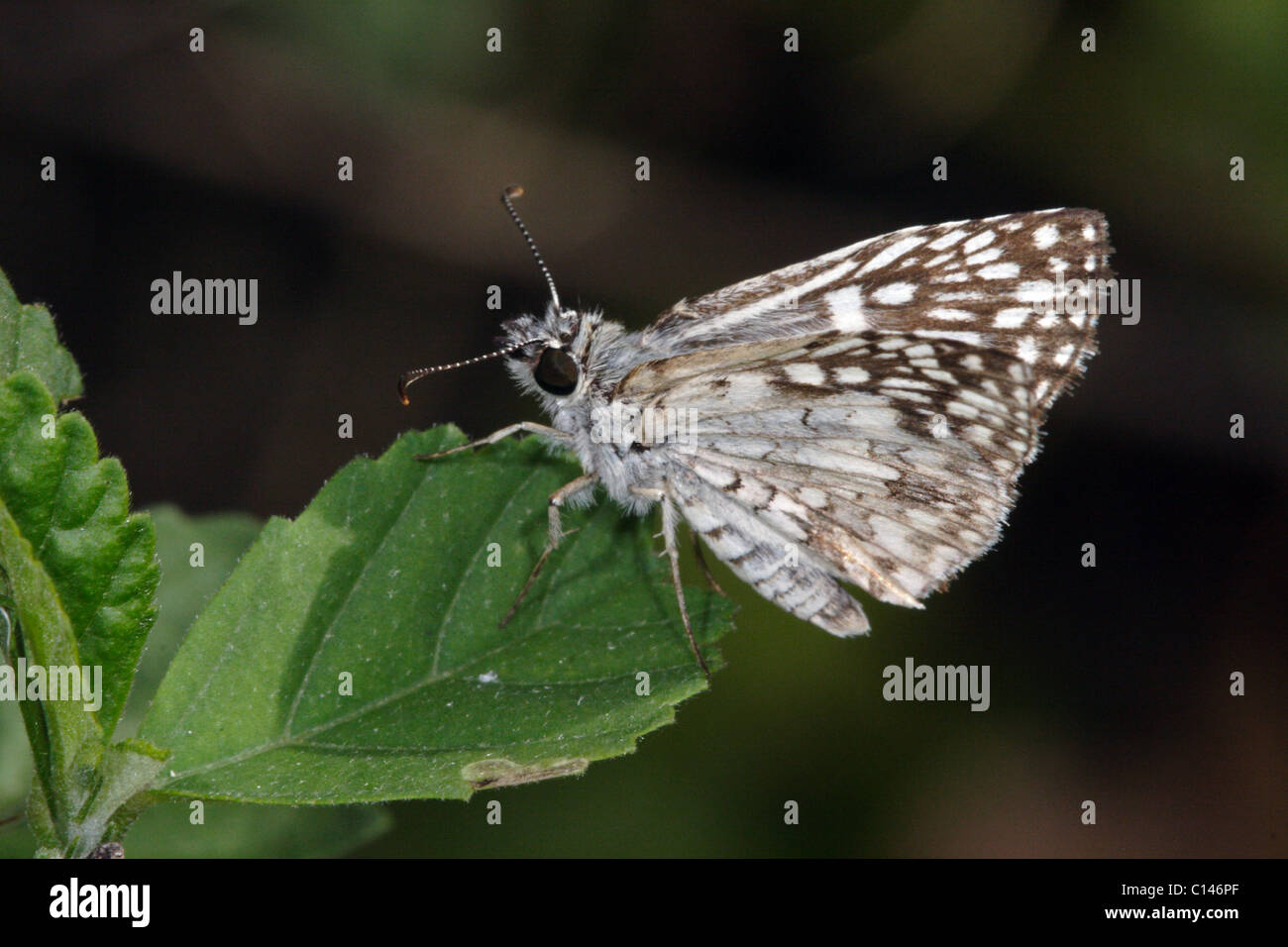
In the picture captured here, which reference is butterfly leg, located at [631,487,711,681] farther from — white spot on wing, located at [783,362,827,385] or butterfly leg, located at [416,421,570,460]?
white spot on wing, located at [783,362,827,385]

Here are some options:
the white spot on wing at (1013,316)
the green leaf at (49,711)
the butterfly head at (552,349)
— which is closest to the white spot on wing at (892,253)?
the white spot on wing at (1013,316)

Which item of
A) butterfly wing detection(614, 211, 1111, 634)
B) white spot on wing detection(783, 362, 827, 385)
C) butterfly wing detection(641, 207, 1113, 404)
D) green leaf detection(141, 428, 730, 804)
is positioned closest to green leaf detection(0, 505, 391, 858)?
green leaf detection(141, 428, 730, 804)

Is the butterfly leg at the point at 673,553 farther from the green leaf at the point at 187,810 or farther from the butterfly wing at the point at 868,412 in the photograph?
the green leaf at the point at 187,810

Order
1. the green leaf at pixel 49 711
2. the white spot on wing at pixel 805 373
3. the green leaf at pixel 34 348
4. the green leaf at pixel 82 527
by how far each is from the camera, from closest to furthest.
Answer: the green leaf at pixel 49 711, the green leaf at pixel 82 527, the green leaf at pixel 34 348, the white spot on wing at pixel 805 373

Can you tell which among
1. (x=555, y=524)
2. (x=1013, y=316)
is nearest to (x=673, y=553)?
(x=555, y=524)

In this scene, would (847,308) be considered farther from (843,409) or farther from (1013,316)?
(1013,316)

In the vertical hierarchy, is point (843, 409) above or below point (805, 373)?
below

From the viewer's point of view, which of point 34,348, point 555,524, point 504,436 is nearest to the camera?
point 34,348

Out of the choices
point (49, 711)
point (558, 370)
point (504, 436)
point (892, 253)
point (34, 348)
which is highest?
point (892, 253)
